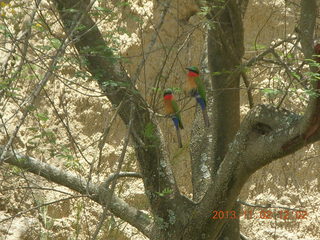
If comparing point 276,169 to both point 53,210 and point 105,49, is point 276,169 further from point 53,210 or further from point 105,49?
point 105,49

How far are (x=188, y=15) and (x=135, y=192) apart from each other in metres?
1.78

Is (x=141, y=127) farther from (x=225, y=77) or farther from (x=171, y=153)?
(x=171, y=153)

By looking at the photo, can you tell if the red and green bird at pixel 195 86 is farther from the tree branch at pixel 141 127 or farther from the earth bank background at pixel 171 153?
the earth bank background at pixel 171 153

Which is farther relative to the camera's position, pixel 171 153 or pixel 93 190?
pixel 171 153

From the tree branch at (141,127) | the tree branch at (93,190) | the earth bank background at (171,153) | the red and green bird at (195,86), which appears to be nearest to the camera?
the red and green bird at (195,86)

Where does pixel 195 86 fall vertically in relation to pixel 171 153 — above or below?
below
